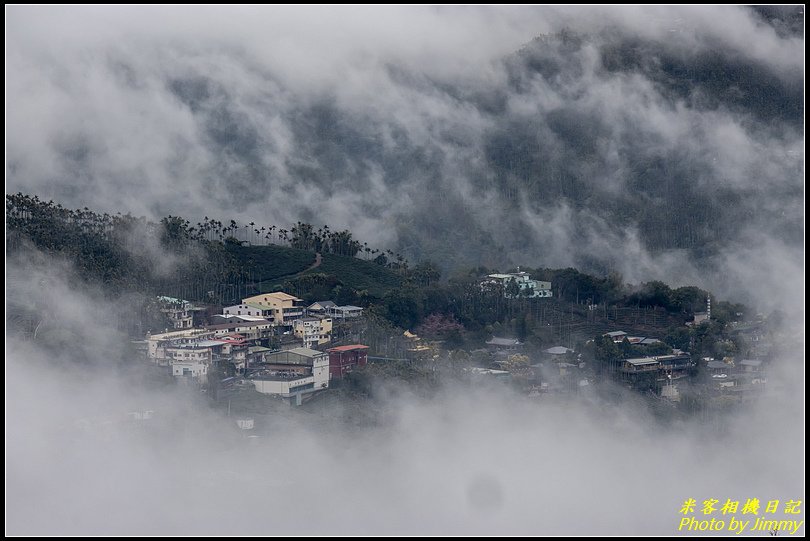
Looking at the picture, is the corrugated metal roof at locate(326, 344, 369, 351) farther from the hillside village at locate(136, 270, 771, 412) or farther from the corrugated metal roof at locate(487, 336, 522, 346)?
the corrugated metal roof at locate(487, 336, 522, 346)

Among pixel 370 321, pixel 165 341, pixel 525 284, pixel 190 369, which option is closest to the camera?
pixel 190 369

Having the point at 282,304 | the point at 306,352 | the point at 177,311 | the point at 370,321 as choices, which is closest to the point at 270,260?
the point at 282,304

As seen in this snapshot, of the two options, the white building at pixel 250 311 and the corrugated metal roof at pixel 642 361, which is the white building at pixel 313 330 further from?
the corrugated metal roof at pixel 642 361

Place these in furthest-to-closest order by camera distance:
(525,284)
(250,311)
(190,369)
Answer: (525,284)
(250,311)
(190,369)

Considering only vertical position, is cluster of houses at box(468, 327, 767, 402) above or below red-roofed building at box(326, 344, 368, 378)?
below

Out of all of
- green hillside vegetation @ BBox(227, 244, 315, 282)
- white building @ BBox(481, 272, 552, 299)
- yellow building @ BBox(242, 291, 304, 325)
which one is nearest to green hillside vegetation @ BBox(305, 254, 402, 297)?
green hillside vegetation @ BBox(227, 244, 315, 282)

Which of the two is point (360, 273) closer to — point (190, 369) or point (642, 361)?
point (642, 361)

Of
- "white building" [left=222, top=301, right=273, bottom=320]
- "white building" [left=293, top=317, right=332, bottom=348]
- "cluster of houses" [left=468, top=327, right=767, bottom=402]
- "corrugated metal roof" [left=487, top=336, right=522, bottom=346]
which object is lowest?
"cluster of houses" [left=468, top=327, right=767, bottom=402]
